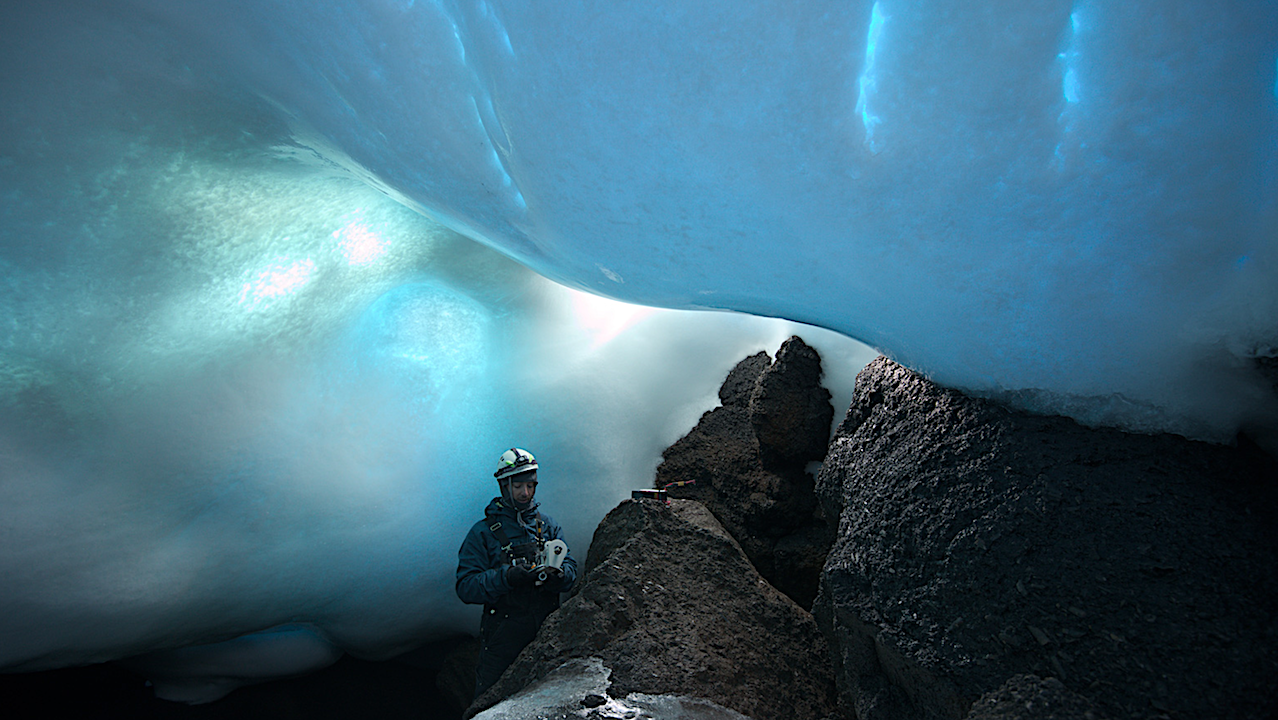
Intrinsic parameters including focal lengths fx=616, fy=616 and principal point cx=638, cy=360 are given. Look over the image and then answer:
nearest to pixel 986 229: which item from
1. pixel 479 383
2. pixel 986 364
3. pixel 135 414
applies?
pixel 986 364

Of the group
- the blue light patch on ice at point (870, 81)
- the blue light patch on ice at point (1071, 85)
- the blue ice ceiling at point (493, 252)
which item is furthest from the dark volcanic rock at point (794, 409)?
the blue light patch on ice at point (1071, 85)

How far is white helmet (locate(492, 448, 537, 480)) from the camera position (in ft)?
10.5

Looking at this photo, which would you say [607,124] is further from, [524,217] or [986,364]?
[986,364]

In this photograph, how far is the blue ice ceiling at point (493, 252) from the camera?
135 cm

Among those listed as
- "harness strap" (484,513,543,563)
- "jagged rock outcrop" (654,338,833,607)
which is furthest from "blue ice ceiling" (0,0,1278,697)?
"harness strap" (484,513,543,563)

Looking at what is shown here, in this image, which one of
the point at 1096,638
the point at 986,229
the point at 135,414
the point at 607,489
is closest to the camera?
the point at 1096,638

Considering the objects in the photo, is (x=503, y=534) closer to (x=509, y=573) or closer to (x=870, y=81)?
(x=509, y=573)

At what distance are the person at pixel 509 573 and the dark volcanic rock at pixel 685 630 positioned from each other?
0.43 metres

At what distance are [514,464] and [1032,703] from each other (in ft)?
7.97

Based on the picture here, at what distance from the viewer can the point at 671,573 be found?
254 centimetres

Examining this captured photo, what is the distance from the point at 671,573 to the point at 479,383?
69.5 inches

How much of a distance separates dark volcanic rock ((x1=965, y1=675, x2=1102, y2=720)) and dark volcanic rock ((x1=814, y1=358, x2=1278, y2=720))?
2cm

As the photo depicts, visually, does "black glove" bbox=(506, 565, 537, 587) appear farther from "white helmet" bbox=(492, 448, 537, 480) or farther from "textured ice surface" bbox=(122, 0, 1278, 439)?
"textured ice surface" bbox=(122, 0, 1278, 439)

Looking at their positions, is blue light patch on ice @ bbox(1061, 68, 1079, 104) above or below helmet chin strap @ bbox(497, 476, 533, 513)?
above
